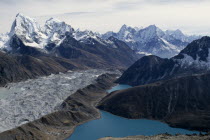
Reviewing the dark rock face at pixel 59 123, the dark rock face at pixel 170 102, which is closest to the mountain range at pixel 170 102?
the dark rock face at pixel 170 102

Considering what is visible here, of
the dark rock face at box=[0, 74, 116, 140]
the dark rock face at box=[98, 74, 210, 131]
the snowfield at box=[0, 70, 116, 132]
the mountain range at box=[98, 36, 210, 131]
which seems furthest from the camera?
the dark rock face at box=[98, 74, 210, 131]

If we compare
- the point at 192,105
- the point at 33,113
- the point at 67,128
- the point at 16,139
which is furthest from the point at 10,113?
the point at 192,105

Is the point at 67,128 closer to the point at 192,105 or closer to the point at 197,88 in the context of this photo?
the point at 192,105

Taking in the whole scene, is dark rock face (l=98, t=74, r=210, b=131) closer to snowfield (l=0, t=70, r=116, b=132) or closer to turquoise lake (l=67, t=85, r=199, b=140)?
turquoise lake (l=67, t=85, r=199, b=140)

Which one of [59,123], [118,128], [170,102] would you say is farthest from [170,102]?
[59,123]

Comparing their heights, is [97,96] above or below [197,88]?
below

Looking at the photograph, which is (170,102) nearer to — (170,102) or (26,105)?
(170,102)

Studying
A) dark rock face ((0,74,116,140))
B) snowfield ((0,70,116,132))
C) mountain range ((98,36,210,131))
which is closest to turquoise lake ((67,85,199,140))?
dark rock face ((0,74,116,140))
